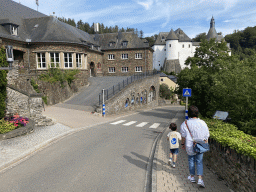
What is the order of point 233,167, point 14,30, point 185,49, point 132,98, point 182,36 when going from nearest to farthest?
point 233,167 → point 14,30 → point 132,98 → point 185,49 → point 182,36

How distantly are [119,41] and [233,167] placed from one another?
38.6 m

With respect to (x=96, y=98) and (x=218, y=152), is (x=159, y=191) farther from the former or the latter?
(x=96, y=98)

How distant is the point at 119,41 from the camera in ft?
133

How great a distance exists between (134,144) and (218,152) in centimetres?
444

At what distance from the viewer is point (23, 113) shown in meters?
12.3

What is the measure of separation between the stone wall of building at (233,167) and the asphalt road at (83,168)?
7.05 ft

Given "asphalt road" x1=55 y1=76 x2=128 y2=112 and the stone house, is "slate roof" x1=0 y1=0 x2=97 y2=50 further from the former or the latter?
the stone house

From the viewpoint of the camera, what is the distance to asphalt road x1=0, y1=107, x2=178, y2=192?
17.2ft

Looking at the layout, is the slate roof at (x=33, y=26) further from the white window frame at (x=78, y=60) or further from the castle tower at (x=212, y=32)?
the castle tower at (x=212, y=32)

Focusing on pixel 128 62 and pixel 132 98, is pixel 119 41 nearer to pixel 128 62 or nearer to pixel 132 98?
pixel 128 62

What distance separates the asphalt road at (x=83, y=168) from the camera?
5.24m

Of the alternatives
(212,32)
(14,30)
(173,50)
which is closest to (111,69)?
(14,30)

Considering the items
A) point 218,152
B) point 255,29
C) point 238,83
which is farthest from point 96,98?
point 255,29

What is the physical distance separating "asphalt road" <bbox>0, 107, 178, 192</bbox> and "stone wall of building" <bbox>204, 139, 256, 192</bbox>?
2148 millimetres
